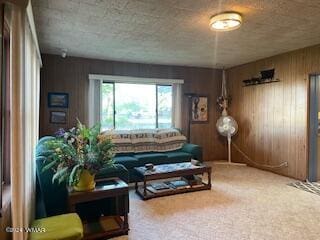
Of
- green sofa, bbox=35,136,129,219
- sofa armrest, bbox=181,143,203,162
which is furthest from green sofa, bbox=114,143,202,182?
green sofa, bbox=35,136,129,219

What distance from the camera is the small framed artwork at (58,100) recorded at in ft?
16.1

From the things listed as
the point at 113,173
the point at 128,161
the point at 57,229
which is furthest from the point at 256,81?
the point at 57,229

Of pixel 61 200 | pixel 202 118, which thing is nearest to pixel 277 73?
pixel 202 118

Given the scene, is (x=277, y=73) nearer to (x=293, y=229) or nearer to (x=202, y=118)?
(x=202, y=118)

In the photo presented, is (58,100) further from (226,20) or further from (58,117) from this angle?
(226,20)

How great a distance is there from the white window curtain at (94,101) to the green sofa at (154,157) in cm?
106

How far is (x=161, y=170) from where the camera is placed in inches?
152

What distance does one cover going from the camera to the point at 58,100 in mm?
Answer: 4980

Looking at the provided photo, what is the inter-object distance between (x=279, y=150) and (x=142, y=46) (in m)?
3.43

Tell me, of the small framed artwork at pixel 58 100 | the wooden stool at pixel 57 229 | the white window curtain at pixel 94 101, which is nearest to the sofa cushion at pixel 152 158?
the white window curtain at pixel 94 101

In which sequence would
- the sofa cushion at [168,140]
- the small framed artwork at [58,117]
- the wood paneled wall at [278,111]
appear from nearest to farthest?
the wood paneled wall at [278,111], the small framed artwork at [58,117], the sofa cushion at [168,140]

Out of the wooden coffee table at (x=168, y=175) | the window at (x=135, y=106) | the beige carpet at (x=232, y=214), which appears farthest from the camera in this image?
the window at (x=135, y=106)

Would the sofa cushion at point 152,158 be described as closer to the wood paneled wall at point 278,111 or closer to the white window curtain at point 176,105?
the white window curtain at point 176,105

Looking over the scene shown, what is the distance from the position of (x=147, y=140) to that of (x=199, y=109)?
192 centimetres
